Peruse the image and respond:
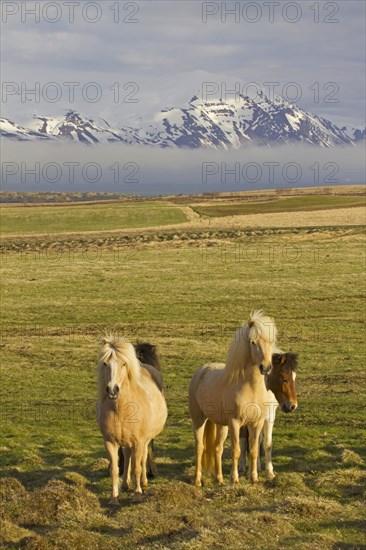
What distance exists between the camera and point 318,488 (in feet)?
41.9

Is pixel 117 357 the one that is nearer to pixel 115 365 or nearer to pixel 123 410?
pixel 115 365

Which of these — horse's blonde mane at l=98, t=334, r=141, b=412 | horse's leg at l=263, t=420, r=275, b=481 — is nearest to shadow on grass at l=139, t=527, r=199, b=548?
horse's blonde mane at l=98, t=334, r=141, b=412

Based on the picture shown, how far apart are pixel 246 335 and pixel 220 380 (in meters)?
1.06

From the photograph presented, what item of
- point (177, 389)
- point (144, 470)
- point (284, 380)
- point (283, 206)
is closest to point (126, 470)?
point (144, 470)

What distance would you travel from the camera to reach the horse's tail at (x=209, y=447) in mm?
13711

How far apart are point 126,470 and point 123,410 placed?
4.65 feet

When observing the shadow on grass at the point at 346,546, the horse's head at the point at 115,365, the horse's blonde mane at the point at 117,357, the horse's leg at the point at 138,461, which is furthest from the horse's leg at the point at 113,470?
the shadow on grass at the point at 346,546

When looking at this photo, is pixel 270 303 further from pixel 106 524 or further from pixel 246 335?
pixel 106 524

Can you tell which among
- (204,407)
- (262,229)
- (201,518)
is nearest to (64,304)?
(204,407)

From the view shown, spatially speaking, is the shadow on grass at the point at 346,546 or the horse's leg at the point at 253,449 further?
the horse's leg at the point at 253,449

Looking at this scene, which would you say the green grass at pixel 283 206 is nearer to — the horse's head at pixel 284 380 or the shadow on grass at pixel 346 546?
the horse's head at pixel 284 380

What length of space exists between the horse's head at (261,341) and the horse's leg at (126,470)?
2844mm

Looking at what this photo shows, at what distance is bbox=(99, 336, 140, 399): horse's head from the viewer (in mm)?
12083

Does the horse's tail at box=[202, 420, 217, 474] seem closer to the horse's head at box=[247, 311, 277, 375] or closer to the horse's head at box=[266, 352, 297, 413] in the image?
the horse's head at box=[266, 352, 297, 413]
